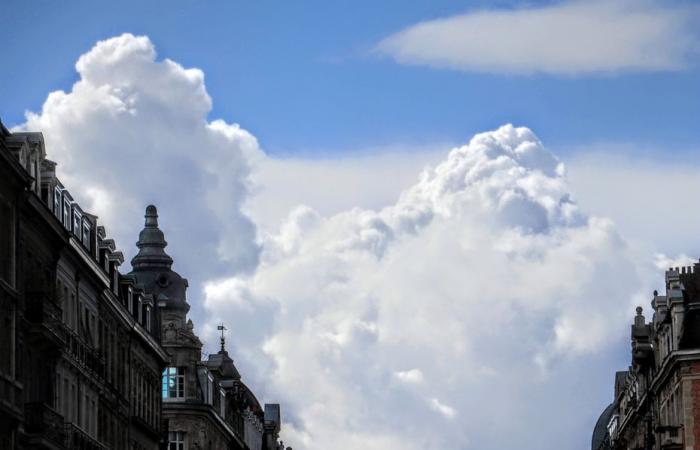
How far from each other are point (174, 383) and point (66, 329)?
2119 inches

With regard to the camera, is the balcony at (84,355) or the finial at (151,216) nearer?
the balcony at (84,355)

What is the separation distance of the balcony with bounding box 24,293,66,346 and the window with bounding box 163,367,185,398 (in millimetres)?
58360

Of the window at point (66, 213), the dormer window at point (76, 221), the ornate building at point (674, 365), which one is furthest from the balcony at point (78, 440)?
the ornate building at point (674, 365)

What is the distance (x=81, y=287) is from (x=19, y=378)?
1691cm

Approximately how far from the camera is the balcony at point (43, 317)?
84.1 metres

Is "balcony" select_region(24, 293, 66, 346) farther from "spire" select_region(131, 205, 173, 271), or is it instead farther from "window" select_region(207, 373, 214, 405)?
"window" select_region(207, 373, 214, 405)

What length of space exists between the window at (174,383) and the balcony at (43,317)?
58.4 metres

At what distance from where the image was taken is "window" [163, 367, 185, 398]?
14588cm

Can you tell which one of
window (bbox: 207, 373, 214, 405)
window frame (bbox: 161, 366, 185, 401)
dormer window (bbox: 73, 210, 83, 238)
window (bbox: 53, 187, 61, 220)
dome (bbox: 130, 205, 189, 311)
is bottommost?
window (bbox: 53, 187, 61, 220)

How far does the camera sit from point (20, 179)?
8044cm

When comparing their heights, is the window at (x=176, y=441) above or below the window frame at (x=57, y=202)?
above

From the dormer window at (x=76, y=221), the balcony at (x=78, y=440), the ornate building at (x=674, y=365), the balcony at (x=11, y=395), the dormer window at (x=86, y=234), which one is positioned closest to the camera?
the balcony at (x=11, y=395)

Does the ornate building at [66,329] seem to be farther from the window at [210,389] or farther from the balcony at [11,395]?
the window at [210,389]

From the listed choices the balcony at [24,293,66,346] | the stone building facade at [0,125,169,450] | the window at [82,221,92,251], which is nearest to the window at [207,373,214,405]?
the stone building facade at [0,125,169,450]
